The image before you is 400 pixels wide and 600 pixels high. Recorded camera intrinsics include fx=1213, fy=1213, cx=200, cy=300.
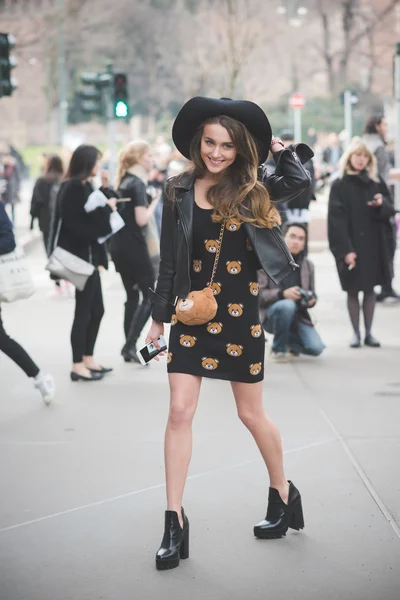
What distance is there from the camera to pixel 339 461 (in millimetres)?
6301

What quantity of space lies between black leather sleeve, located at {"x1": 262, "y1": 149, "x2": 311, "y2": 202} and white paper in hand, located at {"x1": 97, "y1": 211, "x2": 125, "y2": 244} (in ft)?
12.7

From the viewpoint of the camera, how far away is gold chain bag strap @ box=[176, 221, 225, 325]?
15.2ft

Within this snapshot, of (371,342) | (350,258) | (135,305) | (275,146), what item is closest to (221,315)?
(275,146)

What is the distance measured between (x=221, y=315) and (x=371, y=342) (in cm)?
557

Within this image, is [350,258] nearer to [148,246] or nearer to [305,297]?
[305,297]

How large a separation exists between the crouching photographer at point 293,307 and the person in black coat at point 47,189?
549 cm

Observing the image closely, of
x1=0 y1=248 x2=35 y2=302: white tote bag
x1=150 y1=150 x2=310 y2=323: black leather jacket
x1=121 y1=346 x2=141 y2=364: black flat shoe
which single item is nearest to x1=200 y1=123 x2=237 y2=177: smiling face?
x1=150 y1=150 x2=310 y2=323: black leather jacket

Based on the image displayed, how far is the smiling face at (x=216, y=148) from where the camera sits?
467 centimetres

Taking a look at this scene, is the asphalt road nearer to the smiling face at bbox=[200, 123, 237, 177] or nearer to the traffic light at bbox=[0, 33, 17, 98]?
the smiling face at bbox=[200, 123, 237, 177]

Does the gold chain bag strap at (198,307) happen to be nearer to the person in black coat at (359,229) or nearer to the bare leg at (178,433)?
the bare leg at (178,433)

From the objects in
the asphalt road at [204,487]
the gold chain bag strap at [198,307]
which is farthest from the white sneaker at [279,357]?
the gold chain bag strap at [198,307]

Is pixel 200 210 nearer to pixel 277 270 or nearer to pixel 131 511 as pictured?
pixel 277 270

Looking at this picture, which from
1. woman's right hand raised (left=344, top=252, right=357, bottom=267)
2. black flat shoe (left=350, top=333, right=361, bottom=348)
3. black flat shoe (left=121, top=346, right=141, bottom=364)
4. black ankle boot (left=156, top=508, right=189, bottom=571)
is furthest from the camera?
black flat shoe (left=350, top=333, right=361, bottom=348)

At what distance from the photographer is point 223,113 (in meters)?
4.69
